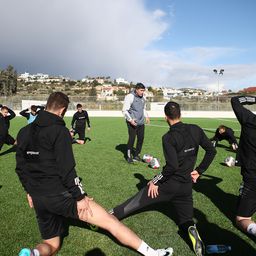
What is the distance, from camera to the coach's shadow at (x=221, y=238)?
A: 4379mm

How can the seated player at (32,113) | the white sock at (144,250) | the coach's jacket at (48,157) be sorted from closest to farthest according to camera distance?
the coach's jacket at (48,157) → the white sock at (144,250) → the seated player at (32,113)

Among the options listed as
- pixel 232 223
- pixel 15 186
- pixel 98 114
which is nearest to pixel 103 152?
pixel 15 186

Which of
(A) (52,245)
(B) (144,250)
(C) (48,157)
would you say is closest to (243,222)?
(B) (144,250)

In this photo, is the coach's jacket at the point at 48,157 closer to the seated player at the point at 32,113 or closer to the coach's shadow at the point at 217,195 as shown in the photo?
the coach's shadow at the point at 217,195

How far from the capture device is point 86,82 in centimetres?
16412

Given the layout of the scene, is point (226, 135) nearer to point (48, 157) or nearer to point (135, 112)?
point (135, 112)

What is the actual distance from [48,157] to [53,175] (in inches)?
8.4

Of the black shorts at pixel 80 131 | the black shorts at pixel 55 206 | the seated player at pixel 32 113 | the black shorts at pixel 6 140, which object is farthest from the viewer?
the black shorts at pixel 80 131

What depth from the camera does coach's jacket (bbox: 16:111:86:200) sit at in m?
3.51

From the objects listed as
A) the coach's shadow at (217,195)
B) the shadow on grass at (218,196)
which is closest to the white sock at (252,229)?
the shadow on grass at (218,196)

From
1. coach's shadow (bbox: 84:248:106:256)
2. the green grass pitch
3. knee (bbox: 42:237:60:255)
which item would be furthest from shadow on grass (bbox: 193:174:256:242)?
knee (bbox: 42:237:60:255)

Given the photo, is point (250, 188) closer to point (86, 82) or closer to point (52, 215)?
point (52, 215)

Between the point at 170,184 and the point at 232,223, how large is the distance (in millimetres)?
1484

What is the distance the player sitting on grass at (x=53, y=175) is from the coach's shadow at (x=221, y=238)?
1351 millimetres
